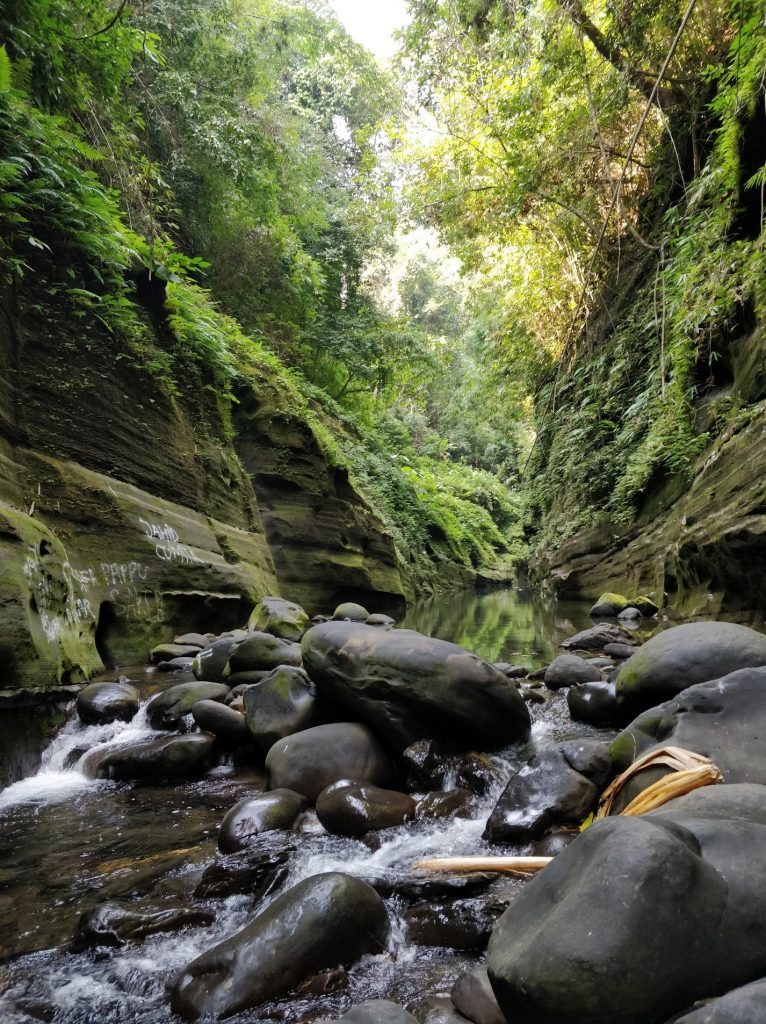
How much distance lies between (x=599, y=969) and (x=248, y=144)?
1448 centimetres

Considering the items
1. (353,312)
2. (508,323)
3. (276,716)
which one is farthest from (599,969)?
(508,323)

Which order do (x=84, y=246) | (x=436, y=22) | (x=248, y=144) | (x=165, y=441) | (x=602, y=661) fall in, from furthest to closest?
(x=248, y=144) < (x=436, y=22) < (x=165, y=441) < (x=84, y=246) < (x=602, y=661)

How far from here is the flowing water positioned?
6.81ft

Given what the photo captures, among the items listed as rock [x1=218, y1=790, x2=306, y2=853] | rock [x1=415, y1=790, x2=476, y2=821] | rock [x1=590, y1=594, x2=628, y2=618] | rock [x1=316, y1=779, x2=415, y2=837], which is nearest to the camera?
rock [x1=218, y1=790, x2=306, y2=853]

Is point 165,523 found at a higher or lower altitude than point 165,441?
lower

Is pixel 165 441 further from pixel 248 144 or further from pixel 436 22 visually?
pixel 436 22

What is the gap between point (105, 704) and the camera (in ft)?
16.0

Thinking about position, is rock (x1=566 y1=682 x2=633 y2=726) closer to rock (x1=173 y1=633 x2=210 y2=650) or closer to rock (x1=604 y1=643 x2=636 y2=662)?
rock (x1=604 y1=643 x2=636 y2=662)

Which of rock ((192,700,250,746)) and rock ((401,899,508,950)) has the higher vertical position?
rock ((192,700,250,746))

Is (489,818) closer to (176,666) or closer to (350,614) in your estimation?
(176,666)

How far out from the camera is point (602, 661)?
645cm

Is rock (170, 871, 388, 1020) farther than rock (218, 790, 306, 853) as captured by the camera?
No

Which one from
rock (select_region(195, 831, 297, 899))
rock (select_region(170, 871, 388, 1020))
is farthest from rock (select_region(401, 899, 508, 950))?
rock (select_region(195, 831, 297, 899))

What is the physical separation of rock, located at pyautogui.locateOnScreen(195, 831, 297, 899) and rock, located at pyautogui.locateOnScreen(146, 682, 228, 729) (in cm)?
207
